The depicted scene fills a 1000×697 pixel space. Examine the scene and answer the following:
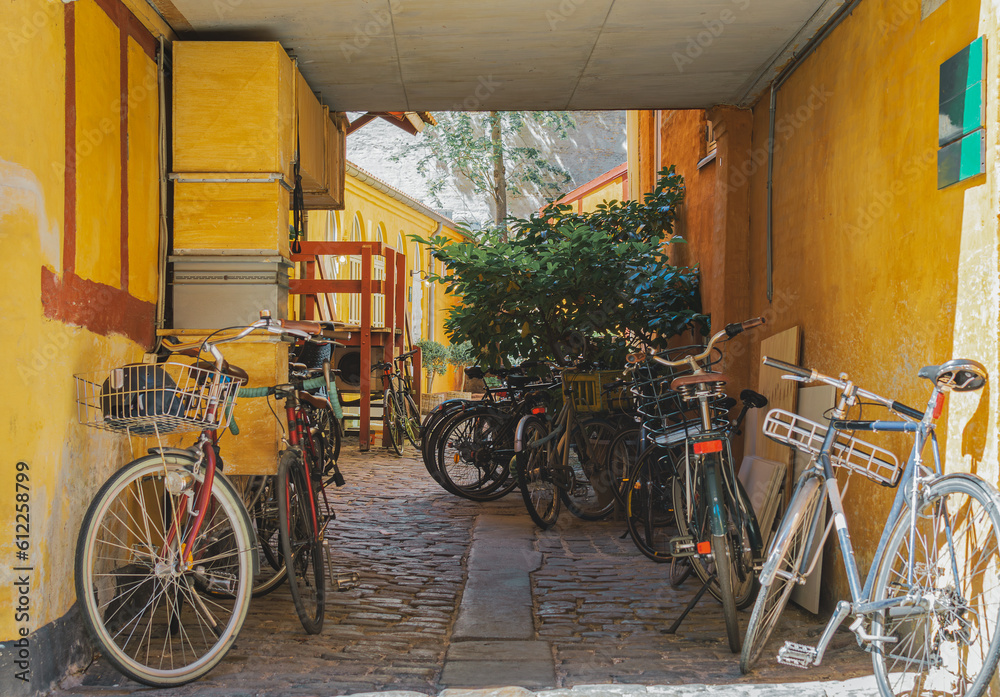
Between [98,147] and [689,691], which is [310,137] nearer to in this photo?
[98,147]

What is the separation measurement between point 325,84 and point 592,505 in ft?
12.8

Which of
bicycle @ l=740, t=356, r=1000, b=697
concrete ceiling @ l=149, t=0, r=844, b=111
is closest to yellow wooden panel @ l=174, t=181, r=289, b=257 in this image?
concrete ceiling @ l=149, t=0, r=844, b=111

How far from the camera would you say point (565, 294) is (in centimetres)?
683

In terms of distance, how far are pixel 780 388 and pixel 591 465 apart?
6.35 feet

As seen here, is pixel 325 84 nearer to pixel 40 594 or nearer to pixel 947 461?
pixel 40 594

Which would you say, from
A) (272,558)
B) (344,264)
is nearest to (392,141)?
(344,264)

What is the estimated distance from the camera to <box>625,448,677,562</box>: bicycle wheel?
515cm

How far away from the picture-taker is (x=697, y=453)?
3.80 metres

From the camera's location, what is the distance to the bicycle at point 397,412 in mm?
10805

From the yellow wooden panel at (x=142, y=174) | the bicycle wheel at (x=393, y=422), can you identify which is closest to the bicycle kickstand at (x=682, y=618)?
the yellow wooden panel at (x=142, y=174)

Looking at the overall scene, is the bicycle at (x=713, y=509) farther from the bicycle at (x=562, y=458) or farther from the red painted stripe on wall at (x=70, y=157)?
the red painted stripe on wall at (x=70, y=157)

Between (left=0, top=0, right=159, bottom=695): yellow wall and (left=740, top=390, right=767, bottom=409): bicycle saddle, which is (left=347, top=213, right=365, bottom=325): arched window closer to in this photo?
(left=740, top=390, right=767, bottom=409): bicycle saddle

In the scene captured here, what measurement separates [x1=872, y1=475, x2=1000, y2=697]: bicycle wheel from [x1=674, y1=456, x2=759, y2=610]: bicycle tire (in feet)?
3.51

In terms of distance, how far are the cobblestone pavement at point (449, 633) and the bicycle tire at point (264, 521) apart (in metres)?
0.10
